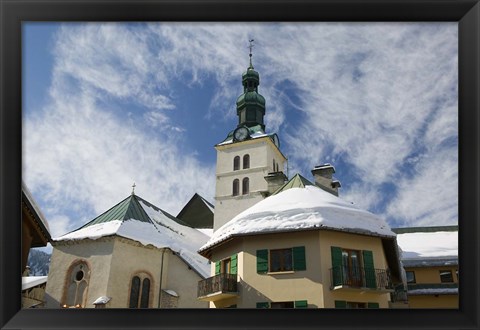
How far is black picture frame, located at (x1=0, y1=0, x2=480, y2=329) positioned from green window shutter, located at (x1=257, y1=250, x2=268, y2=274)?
6.59m

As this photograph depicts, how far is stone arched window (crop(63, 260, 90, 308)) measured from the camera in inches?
723

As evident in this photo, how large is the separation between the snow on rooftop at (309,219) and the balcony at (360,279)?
0.97 metres

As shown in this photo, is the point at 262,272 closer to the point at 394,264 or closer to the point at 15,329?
the point at 394,264

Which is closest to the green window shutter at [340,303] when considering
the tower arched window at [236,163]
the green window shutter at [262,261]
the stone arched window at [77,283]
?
the green window shutter at [262,261]

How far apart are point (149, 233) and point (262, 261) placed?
10332 mm

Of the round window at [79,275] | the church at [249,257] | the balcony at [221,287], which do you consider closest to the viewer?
the church at [249,257]

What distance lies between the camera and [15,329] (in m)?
5.00

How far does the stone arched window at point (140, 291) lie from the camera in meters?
19.2

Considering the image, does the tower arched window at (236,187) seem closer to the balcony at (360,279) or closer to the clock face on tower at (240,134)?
the clock face on tower at (240,134)

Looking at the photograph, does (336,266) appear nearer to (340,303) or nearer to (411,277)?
(340,303)
